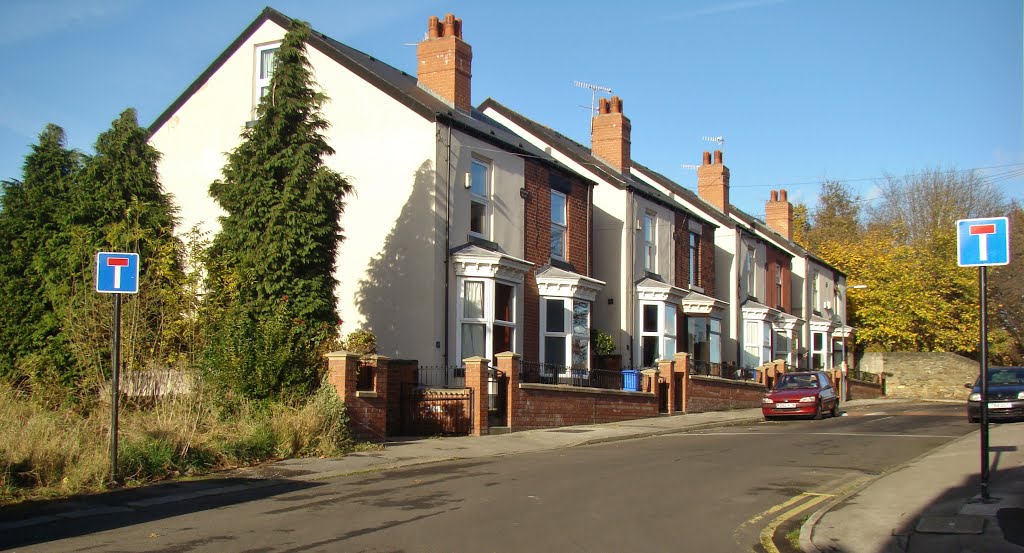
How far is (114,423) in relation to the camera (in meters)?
12.1

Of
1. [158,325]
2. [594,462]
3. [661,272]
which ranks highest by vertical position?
[661,272]

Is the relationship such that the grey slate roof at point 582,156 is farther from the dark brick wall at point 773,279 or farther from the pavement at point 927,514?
the pavement at point 927,514

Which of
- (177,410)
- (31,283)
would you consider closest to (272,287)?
(177,410)

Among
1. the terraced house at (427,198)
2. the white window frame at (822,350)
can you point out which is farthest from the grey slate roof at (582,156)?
the white window frame at (822,350)

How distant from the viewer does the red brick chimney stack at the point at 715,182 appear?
44469mm

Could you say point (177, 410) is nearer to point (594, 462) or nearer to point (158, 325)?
point (158, 325)

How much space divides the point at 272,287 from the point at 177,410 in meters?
4.32

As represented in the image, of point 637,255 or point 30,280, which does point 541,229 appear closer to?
point 637,255

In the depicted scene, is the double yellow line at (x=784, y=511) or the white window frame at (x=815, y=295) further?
the white window frame at (x=815, y=295)

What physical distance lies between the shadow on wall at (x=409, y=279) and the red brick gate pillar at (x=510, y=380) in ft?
6.74

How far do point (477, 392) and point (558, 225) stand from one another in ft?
30.1

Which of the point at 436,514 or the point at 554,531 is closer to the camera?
the point at 554,531

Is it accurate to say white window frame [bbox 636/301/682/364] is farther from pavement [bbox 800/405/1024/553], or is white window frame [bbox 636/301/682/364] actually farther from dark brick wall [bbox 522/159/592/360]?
pavement [bbox 800/405/1024/553]

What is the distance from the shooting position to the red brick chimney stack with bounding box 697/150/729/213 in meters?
44.5
